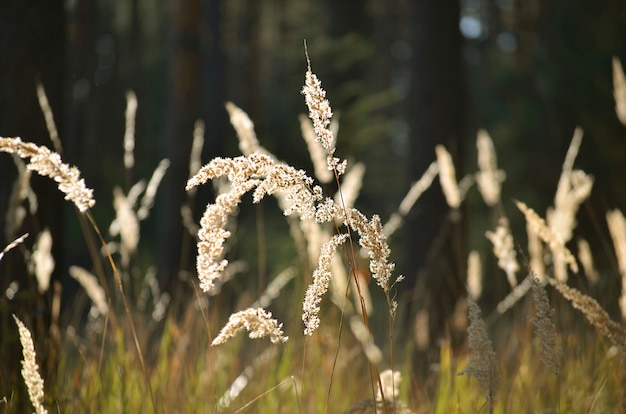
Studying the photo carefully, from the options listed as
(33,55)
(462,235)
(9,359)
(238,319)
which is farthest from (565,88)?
(238,319)

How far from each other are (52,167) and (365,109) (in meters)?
8.37

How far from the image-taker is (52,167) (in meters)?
1.33

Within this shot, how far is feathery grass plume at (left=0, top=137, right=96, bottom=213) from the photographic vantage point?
51.8 inches

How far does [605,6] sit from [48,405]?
7.76 meters

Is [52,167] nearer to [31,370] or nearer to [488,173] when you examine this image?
[31,370]

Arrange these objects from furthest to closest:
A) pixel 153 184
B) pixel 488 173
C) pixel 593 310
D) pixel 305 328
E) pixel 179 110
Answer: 1. pixel 179 110
2. pixel 488 173
3. pixel 153 184
4. pixel 593 310
5. pixel 305 328

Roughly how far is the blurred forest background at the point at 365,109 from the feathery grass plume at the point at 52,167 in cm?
120

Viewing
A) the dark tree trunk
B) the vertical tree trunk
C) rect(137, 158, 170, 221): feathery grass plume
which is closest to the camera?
rect(137, 158, 170, 221): feathery grass plume

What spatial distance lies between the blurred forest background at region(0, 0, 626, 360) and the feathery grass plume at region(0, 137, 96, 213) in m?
1.20

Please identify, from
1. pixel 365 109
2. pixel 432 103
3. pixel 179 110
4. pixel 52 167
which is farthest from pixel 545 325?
pixel 365 109

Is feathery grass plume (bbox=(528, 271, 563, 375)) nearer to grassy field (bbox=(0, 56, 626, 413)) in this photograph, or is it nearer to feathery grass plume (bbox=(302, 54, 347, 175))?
grassy field (bbox=(0, 56, 626, 413))

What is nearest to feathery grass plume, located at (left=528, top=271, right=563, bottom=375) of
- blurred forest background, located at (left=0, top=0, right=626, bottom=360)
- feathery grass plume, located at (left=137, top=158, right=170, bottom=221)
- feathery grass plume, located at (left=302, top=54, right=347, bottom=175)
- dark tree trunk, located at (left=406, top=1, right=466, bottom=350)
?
feathery grass plume, located at (left=302, top=54, right=347, bottom=175)

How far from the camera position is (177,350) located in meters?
2.73

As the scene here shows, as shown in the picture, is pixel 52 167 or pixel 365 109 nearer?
pixel 52 167
